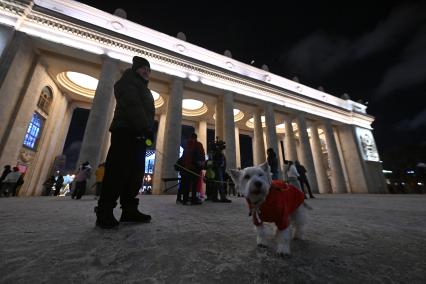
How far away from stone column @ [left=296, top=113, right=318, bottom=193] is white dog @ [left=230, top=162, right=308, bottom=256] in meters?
20.0

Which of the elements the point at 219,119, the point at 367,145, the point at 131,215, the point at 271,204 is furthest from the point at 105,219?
A: the point at 367,145

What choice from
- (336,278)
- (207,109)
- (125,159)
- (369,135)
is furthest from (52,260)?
(369,135)

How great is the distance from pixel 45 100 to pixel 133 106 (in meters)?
19.1

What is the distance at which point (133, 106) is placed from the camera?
252 centimetres

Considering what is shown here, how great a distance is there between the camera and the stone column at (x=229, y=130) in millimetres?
16473

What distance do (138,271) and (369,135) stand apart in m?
34.6

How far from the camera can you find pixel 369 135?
2703 centimetres

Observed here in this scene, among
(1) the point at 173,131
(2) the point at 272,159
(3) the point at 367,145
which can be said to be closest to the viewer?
(2) the point at 272,159

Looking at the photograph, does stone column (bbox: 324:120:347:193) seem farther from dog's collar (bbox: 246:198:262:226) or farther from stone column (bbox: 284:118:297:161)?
dog's collar (bbox: 246:198:262:226)

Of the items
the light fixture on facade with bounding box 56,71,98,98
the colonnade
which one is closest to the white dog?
the colonnade

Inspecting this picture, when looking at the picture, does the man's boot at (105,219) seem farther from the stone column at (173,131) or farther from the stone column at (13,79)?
the stone column at (13,79)

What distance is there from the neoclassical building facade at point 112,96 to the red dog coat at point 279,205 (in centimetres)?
1219

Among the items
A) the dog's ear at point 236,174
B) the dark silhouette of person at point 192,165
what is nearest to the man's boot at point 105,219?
the dog's ear at point 236,174

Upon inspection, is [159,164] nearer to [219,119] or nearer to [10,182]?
[219,119]
